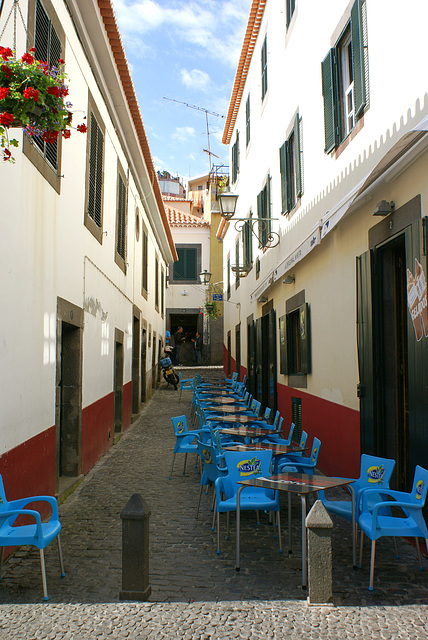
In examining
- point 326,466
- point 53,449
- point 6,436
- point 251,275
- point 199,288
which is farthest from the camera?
point 199,288

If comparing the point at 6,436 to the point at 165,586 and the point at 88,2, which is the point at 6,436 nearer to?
the point at 165,586

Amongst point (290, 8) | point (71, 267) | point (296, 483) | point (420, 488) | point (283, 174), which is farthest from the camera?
point (283, 174)

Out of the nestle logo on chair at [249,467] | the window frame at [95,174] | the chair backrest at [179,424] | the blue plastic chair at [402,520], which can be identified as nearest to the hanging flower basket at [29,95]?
the nestle logo on chair at [249,467]

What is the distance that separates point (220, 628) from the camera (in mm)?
3635

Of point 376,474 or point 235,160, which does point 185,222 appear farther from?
point 376,474

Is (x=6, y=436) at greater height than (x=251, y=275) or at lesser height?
lesser

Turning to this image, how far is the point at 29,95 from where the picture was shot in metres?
3.51

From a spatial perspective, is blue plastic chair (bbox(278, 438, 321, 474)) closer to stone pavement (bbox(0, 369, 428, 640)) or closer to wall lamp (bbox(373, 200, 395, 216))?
stone pavement (bbox(0, 369, 428, 640))

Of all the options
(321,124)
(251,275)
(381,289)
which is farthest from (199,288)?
(381,289)

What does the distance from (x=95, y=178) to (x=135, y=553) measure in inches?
249

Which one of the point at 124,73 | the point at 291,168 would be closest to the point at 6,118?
the point at 124,73

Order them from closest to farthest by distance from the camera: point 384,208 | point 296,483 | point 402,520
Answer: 1. point 402,520
2. point 296,483
3. point 384,208

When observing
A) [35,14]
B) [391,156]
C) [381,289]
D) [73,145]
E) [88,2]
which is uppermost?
[88,2]

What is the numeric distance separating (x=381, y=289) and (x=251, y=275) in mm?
10667
